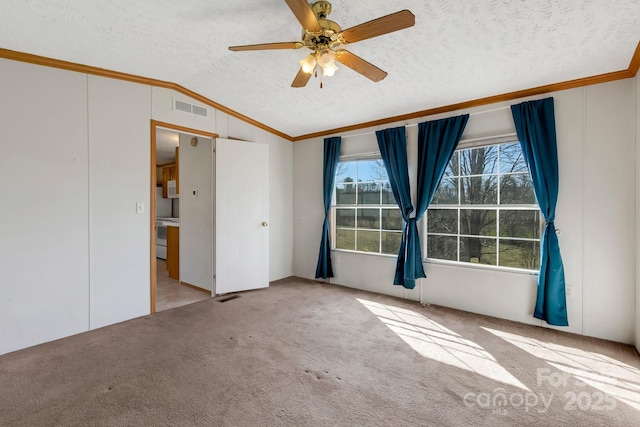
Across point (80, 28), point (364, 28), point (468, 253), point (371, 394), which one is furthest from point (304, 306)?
point (80, 28)

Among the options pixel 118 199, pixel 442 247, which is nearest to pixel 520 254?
pixel 442 247

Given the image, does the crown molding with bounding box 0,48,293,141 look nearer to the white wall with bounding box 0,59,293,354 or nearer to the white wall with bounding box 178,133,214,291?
the white wall with bounding box 0,59,293,354

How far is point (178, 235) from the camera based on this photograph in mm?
4762

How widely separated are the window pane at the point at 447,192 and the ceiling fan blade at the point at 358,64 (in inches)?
73.2

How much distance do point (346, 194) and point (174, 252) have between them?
307cm

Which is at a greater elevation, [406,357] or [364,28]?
[364,28]

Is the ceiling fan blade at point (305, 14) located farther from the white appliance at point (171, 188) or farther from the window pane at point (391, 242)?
the white appliance at point (171, 188)

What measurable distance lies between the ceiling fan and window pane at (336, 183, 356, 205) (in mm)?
2385

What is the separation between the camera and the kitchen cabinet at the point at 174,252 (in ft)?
15.8

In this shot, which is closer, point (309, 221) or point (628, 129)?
point (628, 129)

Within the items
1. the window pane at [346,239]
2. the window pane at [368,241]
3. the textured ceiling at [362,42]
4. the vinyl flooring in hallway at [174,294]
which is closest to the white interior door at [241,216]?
the vinyl flooring in hallway at [174,294]

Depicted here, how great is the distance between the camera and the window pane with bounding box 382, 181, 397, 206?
4094mm

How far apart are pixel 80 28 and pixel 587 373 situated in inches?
188

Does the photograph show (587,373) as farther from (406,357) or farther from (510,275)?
(406,357)
